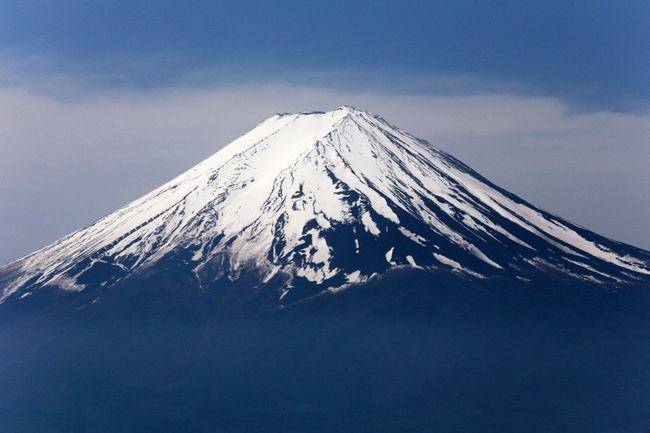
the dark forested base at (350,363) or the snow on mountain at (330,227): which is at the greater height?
the snow on mountain at (330,227)

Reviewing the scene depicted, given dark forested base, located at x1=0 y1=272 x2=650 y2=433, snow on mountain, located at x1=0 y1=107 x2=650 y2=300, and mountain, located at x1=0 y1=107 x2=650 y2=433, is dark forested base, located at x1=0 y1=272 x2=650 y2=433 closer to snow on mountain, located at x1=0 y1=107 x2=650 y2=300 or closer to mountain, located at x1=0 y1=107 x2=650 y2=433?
mountain, located at x1=0 y1=107 x2=650 y2=433

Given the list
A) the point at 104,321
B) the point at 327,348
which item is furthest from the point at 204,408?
the point at 104,321

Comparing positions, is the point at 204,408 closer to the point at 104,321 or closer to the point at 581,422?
the point at 104,321

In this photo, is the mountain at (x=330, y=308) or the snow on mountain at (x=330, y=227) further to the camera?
the snow on mountain at (x=330, y=227)

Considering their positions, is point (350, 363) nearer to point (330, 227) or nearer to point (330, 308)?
point (330, 308)

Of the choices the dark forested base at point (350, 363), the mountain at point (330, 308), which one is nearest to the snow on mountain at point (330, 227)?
the mountain at point (330, 308)

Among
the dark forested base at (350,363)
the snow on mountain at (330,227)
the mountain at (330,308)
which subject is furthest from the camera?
the snow on mountain at (330,227)

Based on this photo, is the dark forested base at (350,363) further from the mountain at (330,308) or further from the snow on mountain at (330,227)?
the snow on mountain at (330,227)
